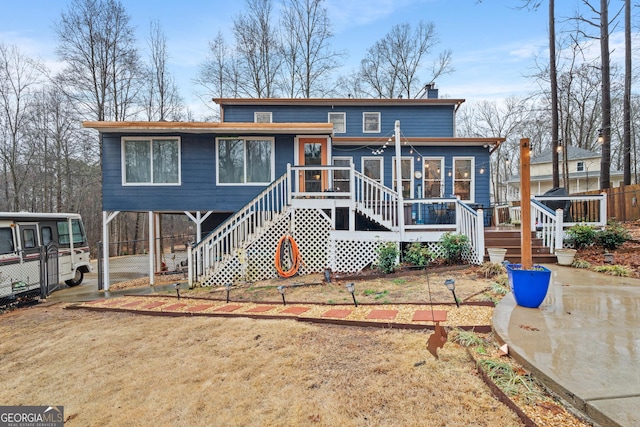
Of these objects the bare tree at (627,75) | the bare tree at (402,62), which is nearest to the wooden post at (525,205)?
the bare tree at (627,75)

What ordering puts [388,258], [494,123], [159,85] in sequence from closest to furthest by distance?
[388,258]
[159,85]
[494,123]

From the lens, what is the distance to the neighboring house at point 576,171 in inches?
914

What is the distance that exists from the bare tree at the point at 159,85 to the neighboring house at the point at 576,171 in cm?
2677

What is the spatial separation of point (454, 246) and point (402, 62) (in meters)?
19.9

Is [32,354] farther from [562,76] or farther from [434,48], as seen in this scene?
[434,48]

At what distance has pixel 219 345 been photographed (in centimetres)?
363

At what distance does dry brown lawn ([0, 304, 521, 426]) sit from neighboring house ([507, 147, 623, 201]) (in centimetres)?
2626

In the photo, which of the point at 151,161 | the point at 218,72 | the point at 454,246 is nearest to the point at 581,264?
the point at 454,246

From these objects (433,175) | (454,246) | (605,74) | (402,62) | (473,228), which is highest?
(402,62)

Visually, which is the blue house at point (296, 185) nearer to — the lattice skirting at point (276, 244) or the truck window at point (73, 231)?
the lattice skirting at point (276, 244)

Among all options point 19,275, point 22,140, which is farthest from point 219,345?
point 22,140

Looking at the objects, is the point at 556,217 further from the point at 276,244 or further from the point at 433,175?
the point at 276,244

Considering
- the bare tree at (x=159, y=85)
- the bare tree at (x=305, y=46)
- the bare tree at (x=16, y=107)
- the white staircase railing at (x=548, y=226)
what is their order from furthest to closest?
the bare tree at (x=305, y=46), the bare tree at (x=159, y=85), the bare tree at (x=16, y=107), the white staircase railing at (x=548, y=226)

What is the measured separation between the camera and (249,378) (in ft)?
9.18
